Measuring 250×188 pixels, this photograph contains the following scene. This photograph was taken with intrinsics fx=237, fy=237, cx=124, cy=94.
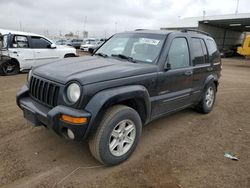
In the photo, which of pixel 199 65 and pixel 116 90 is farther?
pixel 199 65

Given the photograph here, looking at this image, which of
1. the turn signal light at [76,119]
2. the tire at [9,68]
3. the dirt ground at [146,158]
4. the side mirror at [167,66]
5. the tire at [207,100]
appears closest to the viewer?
the turn signal light at [76,119]

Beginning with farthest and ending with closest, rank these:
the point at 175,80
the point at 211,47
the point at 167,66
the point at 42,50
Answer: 1. the point at 42,50
2. the point at 211,47
3. the point at 175,80
4. the point at 167,66

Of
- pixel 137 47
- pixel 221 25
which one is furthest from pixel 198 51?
pixel 221 25

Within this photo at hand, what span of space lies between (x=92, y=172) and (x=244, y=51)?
737 inches

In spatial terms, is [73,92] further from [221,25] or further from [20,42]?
[221,25]

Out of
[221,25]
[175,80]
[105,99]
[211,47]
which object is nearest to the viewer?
[105,99]

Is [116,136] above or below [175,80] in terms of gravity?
below

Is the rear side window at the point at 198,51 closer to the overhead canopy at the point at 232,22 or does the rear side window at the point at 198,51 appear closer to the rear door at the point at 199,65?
the rear door at the point at 199,65

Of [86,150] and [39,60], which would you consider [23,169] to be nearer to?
[86,150]

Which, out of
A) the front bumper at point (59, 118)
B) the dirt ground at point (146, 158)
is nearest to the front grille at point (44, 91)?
the front bumper at point (59, 118)

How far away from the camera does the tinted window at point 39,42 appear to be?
1023 cm

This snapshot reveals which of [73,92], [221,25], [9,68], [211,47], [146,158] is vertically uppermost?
[221,25]

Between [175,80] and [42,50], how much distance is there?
8.04m

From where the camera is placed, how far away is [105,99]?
280 centimetres
